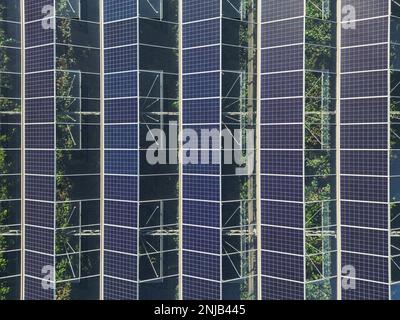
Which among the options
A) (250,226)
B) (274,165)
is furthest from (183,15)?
Result: (250,226)

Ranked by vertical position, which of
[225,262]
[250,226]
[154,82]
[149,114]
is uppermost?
A: [154,82]

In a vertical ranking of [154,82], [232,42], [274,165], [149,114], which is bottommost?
[274,165]

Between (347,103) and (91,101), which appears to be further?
(91,101)

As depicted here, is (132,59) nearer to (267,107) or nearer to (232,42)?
(232,42)

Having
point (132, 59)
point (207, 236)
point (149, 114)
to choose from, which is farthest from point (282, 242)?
point (132, 59)

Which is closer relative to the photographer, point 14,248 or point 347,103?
point 347,103

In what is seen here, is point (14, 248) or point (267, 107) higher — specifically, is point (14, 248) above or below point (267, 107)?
below

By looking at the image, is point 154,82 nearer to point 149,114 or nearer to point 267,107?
point 149,114

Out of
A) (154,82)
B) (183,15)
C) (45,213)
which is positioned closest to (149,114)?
(154,82)

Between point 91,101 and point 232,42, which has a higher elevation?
point 232,42
